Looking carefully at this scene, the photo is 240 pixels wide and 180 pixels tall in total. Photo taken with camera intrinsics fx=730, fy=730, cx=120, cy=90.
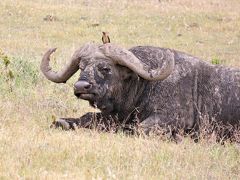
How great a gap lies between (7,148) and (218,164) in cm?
221

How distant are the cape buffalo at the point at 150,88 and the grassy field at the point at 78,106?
0.59m

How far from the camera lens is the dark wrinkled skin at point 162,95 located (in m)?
9.47

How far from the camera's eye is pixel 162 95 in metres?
9.69

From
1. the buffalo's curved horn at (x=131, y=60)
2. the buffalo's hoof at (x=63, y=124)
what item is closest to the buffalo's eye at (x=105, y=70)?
the buffalo's curved horn at (x=131, y=60)

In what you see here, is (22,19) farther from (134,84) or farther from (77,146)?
(77,146)

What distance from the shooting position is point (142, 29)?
961 inches

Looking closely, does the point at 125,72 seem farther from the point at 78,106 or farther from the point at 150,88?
the point at 78,106

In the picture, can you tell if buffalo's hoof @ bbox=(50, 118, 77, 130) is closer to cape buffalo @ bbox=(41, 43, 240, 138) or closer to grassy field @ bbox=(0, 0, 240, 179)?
cape buffalo @ bbox=(41, 43, 240, 138)

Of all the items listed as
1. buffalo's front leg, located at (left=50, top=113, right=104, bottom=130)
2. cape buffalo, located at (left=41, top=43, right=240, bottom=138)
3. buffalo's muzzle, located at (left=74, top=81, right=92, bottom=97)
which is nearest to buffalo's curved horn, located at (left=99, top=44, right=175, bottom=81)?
cape buffalo, located at (left=41, top=43, right=240, bottom=138)

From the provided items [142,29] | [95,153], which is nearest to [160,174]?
[95,153]

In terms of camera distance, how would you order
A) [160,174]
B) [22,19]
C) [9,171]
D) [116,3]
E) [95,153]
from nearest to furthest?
[9,171] → [160,174] → [95,153] → [22,19] → [116,3]

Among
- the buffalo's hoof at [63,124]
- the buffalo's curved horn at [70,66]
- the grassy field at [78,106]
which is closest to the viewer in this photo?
the grassy field at [78,106]

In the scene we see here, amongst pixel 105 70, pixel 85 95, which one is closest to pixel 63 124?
pixel 85 95

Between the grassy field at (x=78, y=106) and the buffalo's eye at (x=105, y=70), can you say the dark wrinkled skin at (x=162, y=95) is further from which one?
the grassy field at (x=78, y=106)
